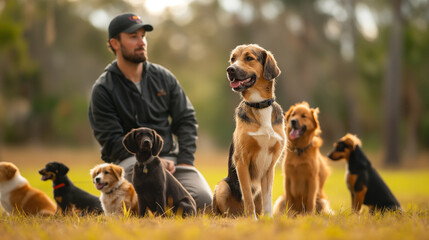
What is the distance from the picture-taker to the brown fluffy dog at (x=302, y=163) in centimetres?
529

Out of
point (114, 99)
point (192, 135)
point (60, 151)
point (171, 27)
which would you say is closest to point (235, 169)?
point (192, 135)

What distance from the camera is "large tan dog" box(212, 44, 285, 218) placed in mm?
4371

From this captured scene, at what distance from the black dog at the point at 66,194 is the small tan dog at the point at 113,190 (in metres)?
0.29

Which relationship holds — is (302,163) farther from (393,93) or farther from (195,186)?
(393,93)

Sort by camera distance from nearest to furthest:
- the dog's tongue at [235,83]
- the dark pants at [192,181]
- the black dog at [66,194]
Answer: the dog's tongue at [235,83]
the black dog at [66,194]
the dark pants at [192,181]

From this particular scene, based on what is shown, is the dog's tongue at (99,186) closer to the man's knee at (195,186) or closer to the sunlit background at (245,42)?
the man's knee at (195,186)

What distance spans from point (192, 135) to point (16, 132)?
1060 inches

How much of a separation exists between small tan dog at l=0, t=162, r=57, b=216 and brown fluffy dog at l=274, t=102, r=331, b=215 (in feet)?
9.23

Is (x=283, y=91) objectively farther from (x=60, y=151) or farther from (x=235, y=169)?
(x=235, y=169)

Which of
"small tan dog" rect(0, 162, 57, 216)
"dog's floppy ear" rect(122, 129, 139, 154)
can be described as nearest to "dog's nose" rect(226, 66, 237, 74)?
"dog's floppy ear" rect(122, 129, 139, 154)

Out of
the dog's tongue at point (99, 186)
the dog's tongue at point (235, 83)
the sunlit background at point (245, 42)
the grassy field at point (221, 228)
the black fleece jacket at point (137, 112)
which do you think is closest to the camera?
the grassy field at point (221, 228)

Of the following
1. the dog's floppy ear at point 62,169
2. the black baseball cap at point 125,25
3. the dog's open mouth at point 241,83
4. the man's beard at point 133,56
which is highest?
the black baseball cap at point 125,25

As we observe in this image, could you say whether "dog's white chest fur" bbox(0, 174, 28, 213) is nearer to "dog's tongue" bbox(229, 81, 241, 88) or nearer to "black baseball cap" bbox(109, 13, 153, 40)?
"black baseball cap" bbox(109, 13, 153, 40)

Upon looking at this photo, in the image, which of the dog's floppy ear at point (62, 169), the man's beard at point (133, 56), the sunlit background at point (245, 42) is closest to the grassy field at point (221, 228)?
the dog's floppy ear at point (62, 169)
